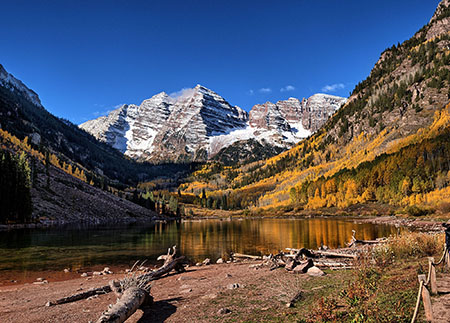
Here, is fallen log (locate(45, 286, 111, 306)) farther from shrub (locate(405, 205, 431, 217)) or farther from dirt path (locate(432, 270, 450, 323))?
shrub (locate(405, 205, 431, 217))

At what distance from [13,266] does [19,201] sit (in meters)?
68.6

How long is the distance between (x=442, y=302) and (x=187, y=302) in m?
9.79

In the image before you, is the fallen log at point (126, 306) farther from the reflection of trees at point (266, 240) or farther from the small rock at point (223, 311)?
the reflection of trees at point (266, 240)

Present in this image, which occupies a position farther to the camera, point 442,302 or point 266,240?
point 266,240

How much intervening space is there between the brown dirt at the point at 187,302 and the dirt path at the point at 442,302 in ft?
14.5

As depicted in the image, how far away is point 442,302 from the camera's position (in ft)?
28.3

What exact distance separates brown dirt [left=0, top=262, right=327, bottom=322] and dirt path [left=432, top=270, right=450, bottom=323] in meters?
4.43

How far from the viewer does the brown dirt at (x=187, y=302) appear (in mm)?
10906

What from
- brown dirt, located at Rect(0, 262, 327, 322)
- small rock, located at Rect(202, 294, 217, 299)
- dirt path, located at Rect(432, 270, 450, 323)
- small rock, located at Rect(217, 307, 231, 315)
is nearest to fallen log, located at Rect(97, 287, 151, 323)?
brown dirt, located at Rect(0, 262, 327, 322)

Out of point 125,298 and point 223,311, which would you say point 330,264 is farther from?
point 125,298

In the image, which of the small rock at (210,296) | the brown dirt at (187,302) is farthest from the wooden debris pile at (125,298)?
the small rock at (210,296)

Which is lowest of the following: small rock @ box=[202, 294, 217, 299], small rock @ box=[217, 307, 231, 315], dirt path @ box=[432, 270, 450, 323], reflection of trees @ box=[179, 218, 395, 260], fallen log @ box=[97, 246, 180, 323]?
reflection of trees @ box=[179, 218, 395, 260]

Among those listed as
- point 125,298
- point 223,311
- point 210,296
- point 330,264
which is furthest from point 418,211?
point 125,298

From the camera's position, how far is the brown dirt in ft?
35.8
